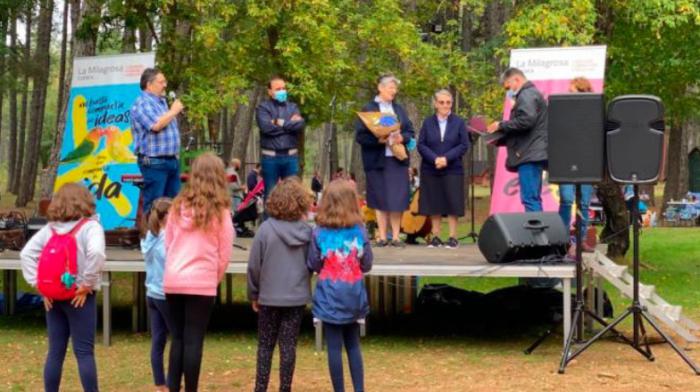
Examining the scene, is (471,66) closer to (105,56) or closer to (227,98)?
(227,98)

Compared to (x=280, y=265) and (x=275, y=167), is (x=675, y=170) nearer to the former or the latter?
(x=275, y=167)

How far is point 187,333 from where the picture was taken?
7.00 m

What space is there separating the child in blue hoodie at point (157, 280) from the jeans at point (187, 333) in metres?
0.25

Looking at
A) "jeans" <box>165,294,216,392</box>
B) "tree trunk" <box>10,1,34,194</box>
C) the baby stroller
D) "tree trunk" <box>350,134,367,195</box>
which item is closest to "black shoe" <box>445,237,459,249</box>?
the baby stroller

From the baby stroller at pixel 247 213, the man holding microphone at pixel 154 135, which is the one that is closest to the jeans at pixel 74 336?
the man holding microphone at pixel 154 135

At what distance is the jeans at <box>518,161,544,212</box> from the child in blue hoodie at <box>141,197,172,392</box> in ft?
12.3

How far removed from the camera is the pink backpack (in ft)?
21.9

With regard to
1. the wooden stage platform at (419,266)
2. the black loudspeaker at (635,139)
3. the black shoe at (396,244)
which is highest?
the black loudspeaker at (635,139)

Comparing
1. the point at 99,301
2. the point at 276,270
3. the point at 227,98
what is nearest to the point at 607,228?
the point at 227,98

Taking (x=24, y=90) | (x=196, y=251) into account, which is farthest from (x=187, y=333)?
(x=24, y=90)

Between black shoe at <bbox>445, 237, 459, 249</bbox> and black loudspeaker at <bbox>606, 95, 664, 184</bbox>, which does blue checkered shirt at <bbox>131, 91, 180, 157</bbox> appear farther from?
black loudspeaker at <bbox>606, 95, 664, 184</bbox>

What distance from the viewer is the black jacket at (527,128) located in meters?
9.77

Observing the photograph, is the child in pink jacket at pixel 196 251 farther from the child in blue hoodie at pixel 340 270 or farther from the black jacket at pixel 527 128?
the black jacket at pixel 527 128

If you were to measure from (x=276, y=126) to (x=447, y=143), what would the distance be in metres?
1.67
